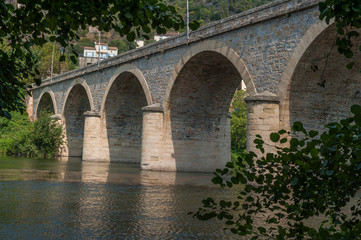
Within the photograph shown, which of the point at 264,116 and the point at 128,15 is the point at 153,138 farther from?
the point at 128,15

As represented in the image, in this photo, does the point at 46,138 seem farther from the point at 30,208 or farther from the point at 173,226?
the point at 173,226

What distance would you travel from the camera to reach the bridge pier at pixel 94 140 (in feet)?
87.4

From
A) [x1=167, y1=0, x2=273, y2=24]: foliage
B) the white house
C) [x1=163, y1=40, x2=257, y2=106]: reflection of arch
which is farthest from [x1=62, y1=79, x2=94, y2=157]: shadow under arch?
[x1=167, y1=0, x2=273, y2=24]: foliage

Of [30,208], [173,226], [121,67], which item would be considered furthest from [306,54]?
[121,67]

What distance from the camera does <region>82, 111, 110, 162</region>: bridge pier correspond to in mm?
26625

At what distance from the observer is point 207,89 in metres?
20.0

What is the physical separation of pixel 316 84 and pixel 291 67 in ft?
3.67

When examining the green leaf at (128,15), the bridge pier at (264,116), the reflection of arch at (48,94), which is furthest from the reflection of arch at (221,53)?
the reflection of arch at (48,94)

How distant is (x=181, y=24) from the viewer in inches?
151

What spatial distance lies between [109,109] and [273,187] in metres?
24.3

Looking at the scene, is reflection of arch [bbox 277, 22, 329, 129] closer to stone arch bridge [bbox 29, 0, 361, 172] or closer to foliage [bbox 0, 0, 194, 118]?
stone arch bridge [bbox 29, 0, 361, 172]

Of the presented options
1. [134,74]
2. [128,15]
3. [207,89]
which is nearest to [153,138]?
[207,89]

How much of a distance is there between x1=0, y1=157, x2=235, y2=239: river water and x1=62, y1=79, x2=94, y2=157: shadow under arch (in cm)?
1824

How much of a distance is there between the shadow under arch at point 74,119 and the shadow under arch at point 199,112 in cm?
1433
